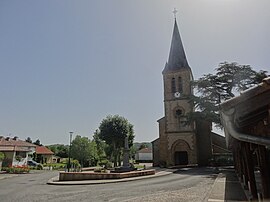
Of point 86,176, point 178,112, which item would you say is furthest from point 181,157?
point 86,176

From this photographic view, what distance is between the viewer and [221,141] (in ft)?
126

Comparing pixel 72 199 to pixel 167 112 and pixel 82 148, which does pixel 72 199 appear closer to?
pixel 167 112

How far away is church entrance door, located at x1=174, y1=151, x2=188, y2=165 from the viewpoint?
35362 millimetres

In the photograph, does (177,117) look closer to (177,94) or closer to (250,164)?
(177,94)

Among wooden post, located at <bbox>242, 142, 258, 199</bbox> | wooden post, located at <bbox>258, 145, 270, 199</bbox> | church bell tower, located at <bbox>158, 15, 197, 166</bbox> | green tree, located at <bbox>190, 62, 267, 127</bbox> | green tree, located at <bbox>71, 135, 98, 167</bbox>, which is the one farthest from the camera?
green tree, located at <bbox>71, 135, 98, 167</bbox>

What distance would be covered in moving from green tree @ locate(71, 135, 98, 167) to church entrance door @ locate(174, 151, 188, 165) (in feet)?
55.3

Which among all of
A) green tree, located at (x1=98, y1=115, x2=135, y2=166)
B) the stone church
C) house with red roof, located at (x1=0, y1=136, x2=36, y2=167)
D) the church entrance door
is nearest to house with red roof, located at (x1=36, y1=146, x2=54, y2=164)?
house with red roof, located at (x1=0, y1=136, x2=36, y2=167)

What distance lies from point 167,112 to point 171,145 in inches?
200

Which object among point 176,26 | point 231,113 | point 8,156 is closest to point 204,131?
point 176,26

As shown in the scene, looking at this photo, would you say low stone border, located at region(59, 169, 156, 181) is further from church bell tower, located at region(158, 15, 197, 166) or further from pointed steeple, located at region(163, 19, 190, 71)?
pointed steeple, located at region(163, 19, 190, 71)

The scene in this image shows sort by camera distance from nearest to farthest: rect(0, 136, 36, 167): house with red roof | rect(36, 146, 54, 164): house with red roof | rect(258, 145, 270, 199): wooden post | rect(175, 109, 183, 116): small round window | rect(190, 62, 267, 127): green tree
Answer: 1. rect(258, 145, 270, 199): wooden post
2. rect(190, 62, 267, 127): green tree
3. rect(175, 109, 183, 116): small round window
4. rect(0, 136, 36, 167): house with red roof
5. rect(36, 146, 54, 164): house with red roof

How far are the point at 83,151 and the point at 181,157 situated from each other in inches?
719

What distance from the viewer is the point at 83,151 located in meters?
43.9

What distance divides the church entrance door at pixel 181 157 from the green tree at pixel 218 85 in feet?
22.3
